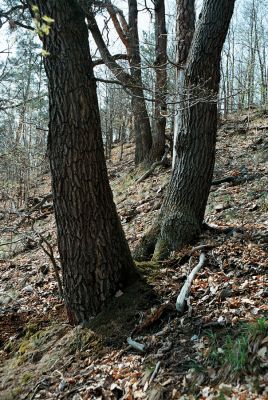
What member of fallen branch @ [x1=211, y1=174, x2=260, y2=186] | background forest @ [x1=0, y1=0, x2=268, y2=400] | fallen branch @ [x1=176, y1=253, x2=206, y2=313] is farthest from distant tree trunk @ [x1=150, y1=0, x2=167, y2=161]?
fallen branch @ [x1=176, y1=253, x2=206, y2=313]

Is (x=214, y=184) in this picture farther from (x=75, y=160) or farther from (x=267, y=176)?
(x=75, y=160)

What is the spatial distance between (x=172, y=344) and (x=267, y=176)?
5.44 metres

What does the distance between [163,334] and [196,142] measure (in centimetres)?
258

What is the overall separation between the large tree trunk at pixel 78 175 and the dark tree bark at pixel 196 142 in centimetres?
102

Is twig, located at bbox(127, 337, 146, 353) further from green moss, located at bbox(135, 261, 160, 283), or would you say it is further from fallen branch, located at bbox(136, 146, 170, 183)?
fallen branch, located at bbox(136, 146, 170, 183)

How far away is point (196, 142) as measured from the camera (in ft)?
15.9

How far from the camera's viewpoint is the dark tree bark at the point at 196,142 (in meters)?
4.64

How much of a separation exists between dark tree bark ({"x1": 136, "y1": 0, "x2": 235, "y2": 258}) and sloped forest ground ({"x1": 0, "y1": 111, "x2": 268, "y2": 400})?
0.31 m

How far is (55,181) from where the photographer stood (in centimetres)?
391

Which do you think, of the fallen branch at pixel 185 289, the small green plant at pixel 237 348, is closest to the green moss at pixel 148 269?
the fallen branch at pixel 185 289

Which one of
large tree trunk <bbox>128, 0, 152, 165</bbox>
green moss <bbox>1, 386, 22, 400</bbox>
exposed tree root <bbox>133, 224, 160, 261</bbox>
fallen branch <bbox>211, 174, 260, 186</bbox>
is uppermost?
large tree trunk <bbox>128, 0, 152, 165</bbox>

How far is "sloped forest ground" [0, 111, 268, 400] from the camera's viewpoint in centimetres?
259

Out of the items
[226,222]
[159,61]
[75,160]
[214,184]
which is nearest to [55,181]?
[75,160]

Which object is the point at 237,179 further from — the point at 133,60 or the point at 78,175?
the point at 78,175
